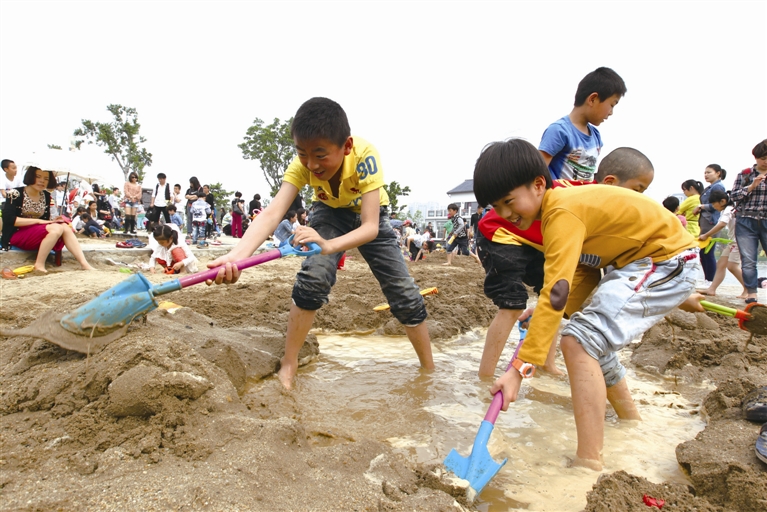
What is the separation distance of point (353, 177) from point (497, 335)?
46.5 inches

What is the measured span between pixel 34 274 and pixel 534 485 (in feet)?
20.8

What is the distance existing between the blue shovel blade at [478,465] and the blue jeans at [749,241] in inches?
208

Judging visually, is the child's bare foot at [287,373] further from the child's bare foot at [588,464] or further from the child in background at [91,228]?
the child in background at [91,228]

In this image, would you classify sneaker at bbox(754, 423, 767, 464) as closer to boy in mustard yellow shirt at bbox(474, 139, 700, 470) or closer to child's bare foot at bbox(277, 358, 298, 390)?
boy in mustard yellow shirt at bbox(474, 139, 700, 470)

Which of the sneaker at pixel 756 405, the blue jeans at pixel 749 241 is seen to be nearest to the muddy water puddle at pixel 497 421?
the sneaker at pixel 756 405

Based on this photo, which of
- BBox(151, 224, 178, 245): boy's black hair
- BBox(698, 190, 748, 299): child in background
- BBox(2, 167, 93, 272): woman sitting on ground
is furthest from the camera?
BBox(151, 224, 178, 245): boy's black hair

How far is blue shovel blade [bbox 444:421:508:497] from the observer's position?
164 centimetres

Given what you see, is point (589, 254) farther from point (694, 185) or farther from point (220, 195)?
point (220, 195)

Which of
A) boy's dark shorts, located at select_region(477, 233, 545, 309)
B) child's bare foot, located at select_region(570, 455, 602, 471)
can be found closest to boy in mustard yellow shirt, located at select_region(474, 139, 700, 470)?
child's bare foot, located at select_region(570, 455, 602, 471)

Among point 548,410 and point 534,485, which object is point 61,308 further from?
point 548,410

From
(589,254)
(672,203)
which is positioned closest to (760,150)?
(672,203)

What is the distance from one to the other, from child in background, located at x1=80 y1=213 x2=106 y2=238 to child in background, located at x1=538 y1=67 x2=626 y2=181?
1201 centimetres

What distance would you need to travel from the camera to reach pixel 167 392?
1.81 metres

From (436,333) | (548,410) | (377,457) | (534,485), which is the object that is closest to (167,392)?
(377,457)
